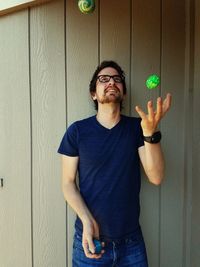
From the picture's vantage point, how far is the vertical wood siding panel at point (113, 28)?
5.30 ft

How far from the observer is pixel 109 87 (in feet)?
4.67

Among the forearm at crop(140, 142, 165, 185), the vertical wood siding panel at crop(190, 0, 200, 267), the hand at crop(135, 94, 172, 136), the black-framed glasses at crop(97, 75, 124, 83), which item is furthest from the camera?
the vertical wood siding panel at crop(190, 0, 200, 267)

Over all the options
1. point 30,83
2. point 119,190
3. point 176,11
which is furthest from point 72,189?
point 176,11

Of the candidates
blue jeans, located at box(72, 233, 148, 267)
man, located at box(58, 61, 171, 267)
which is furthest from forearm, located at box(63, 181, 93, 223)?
blue jeans, located at box(72, 233, 148, 267)

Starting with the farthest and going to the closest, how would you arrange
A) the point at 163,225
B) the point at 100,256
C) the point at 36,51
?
the point at 163,225
the point at 36,51
the point at 100,256

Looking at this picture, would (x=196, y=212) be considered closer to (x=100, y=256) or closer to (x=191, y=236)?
(x=191, y=236)

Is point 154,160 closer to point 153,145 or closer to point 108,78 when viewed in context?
point 153,145

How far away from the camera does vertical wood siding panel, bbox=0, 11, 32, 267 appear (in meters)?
1.60

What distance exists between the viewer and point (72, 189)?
1476mm

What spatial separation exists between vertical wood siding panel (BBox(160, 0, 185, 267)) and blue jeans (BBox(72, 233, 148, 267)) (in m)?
0.30

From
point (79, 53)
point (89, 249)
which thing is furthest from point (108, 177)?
point (79, 53)

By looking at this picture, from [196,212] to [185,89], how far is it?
563mm

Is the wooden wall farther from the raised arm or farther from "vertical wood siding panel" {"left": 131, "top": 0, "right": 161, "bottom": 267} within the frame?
the raised arm

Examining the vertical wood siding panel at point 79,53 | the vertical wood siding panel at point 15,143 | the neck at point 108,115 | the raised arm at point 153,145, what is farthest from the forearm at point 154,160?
the vertical wood siding panel at point 15,143
